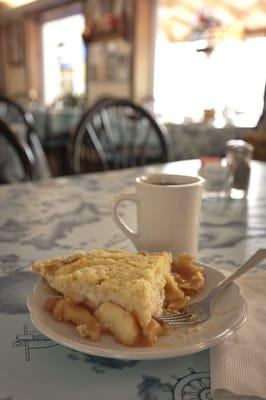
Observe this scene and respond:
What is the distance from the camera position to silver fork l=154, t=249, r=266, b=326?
1.20 ft

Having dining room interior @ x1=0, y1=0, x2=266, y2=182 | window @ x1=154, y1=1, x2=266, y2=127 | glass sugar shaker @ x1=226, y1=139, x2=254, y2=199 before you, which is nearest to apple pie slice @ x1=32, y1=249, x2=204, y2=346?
glass sugar shaker @ x1=226, y1=139, x2=254, y2=199

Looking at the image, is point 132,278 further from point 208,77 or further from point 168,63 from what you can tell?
point 168,63

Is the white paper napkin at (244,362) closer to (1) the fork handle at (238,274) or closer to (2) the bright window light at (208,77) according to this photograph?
(1) the fork handle at (238,274)

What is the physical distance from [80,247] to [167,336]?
1.02 ft

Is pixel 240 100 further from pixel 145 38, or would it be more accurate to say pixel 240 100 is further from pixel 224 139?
pixel 224 139

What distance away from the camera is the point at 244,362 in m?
0.34

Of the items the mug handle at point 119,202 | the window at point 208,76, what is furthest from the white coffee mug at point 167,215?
the window at point 208,76

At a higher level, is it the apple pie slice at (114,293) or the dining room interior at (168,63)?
the dining room interior at (168,63)

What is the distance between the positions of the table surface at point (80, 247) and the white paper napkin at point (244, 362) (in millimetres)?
13

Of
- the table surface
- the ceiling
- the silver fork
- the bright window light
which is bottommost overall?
the table surface

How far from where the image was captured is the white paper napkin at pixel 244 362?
0.30m

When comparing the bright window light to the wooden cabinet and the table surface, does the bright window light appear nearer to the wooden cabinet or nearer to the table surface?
the wooden cabinet

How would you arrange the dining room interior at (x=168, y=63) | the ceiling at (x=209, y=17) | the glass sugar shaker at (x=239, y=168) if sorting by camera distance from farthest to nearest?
the ceiling at (x=209, y=17) → the dining room interior at (x=168, y=63) → the glass sugar shaker at (x=239, y=168)

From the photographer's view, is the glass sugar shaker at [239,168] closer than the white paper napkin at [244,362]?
No
